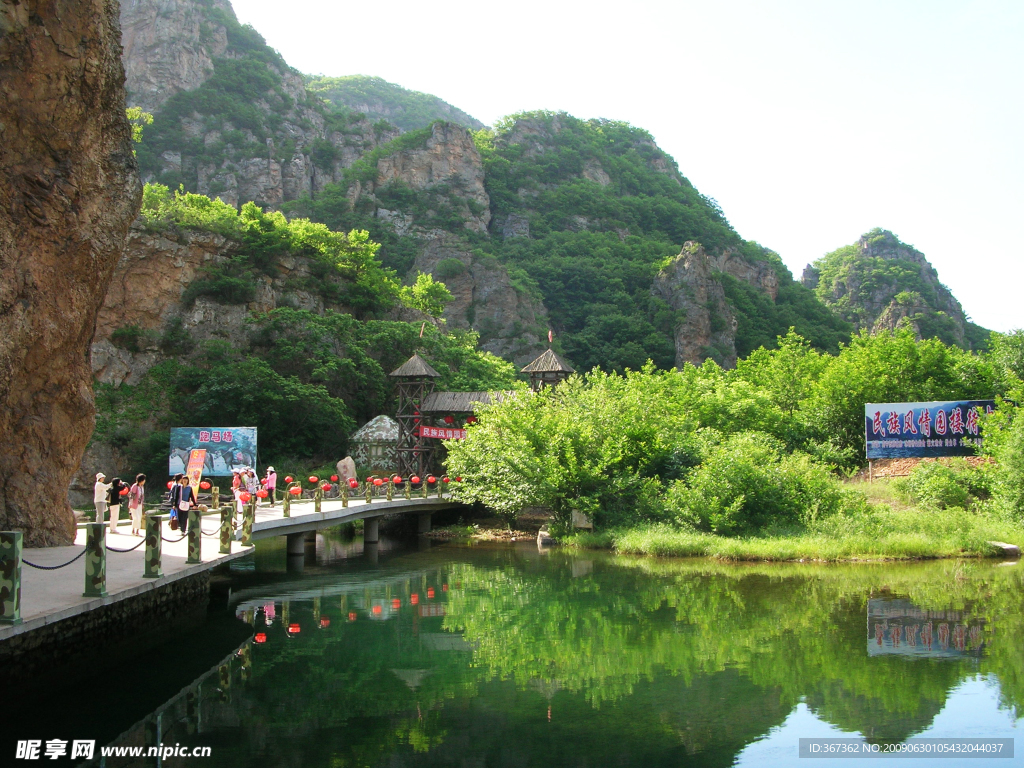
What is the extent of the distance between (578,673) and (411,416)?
68.1 feet

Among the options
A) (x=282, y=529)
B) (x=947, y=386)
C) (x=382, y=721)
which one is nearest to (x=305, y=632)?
(x=382, y=721)

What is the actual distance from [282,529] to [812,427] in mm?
20254

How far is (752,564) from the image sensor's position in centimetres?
1952

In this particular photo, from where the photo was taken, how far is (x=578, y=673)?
36.3ft

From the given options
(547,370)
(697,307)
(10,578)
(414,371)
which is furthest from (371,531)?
(697,307)

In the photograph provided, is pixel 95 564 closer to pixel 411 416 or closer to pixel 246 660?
pixel 246 660

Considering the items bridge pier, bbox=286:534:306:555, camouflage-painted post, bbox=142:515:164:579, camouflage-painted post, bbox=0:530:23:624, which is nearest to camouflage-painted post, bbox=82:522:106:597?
camouflage-painted post, bbox=0:530:23:624

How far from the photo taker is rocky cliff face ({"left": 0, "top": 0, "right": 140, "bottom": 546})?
1244 centimetres

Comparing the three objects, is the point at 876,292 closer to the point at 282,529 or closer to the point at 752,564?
the point at 752,564

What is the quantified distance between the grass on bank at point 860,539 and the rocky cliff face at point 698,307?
43479mm

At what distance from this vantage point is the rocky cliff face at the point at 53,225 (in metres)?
12.4

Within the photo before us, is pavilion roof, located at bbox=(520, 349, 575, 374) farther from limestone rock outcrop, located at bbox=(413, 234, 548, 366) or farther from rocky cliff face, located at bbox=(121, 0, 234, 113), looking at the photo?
rocky cliff face, located at bbox=(121, 0, 234, 113)

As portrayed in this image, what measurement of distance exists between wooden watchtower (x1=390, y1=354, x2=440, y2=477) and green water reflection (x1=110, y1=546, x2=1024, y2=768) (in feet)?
40.9

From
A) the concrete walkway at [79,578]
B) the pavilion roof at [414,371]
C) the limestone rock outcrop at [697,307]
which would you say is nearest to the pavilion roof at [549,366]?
the pavilion roof at [414,371]
